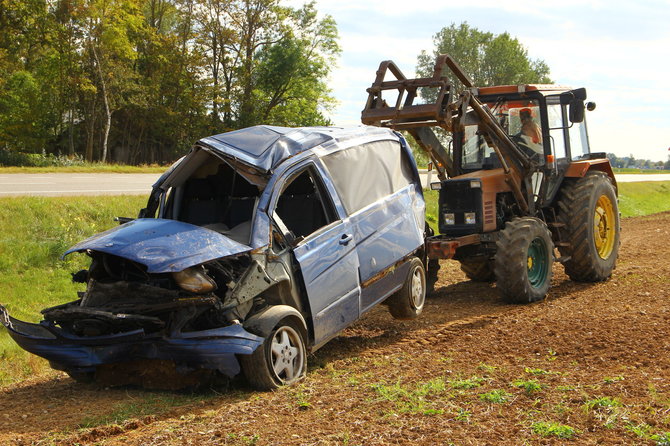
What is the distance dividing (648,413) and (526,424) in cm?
81

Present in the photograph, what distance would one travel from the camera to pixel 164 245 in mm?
5996

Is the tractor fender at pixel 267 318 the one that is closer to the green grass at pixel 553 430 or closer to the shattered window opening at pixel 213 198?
the shattered window opening at pixel 213 198

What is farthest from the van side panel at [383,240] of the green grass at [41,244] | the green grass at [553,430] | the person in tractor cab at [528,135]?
the green grass at [41,244]

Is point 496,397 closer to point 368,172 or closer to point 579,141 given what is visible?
point 368,172

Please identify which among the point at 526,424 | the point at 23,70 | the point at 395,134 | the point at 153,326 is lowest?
the point at 526,424

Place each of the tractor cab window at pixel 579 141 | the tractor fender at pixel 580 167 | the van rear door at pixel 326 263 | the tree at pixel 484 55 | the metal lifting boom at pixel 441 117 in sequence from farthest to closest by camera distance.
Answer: the tree at pixel 484 55 < the tractor cab window at pixel 579 141 < the tractor fender at pixel 580 167 < the metal lifting boom at pixel 441 117 < the van rear door at pixel 326 263

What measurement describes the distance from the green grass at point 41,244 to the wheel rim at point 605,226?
8837mm

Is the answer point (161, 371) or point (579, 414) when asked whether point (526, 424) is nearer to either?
point (579, 414)

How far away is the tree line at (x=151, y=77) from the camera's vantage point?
38.7 meters

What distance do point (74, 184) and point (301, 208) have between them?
583 inches

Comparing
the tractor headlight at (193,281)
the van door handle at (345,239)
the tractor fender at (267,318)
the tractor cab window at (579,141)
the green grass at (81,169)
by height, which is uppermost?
the green grass at (81,169)

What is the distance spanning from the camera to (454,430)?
4.77m

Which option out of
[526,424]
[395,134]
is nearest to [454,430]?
[526,424]

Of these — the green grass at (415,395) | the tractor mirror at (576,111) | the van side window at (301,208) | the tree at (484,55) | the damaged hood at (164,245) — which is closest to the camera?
the green grass at (415,395)
